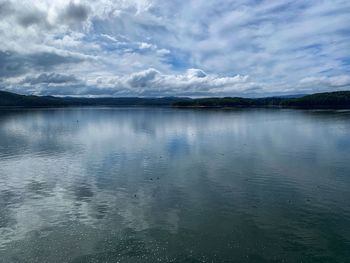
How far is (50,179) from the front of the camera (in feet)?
118

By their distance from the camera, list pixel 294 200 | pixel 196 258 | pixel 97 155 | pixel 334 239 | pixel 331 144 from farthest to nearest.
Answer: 1. pixel 331 144
2. pixel 97 155
3. pixel 294 200
4. pixel 334 239
5. pixel 196 258

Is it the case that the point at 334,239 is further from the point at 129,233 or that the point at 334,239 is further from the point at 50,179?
the point at 50,179

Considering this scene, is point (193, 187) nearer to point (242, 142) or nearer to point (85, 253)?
point (85, 253)

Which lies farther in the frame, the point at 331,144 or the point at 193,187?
the point at 331,144

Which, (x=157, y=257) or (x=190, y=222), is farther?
(x=190, y=222)

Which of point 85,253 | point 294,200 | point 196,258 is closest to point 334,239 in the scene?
point 294,200

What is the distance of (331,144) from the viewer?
5828 cm

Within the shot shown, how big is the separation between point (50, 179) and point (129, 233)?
57.7ft

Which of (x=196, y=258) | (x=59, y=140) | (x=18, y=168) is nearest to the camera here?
(x=196, y=258)

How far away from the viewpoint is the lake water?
19.7 meters

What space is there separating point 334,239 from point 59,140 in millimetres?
58822

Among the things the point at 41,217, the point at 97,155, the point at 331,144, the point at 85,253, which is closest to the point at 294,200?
the point at 85,253

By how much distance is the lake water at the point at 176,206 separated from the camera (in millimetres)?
19734

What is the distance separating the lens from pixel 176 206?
27.1m
